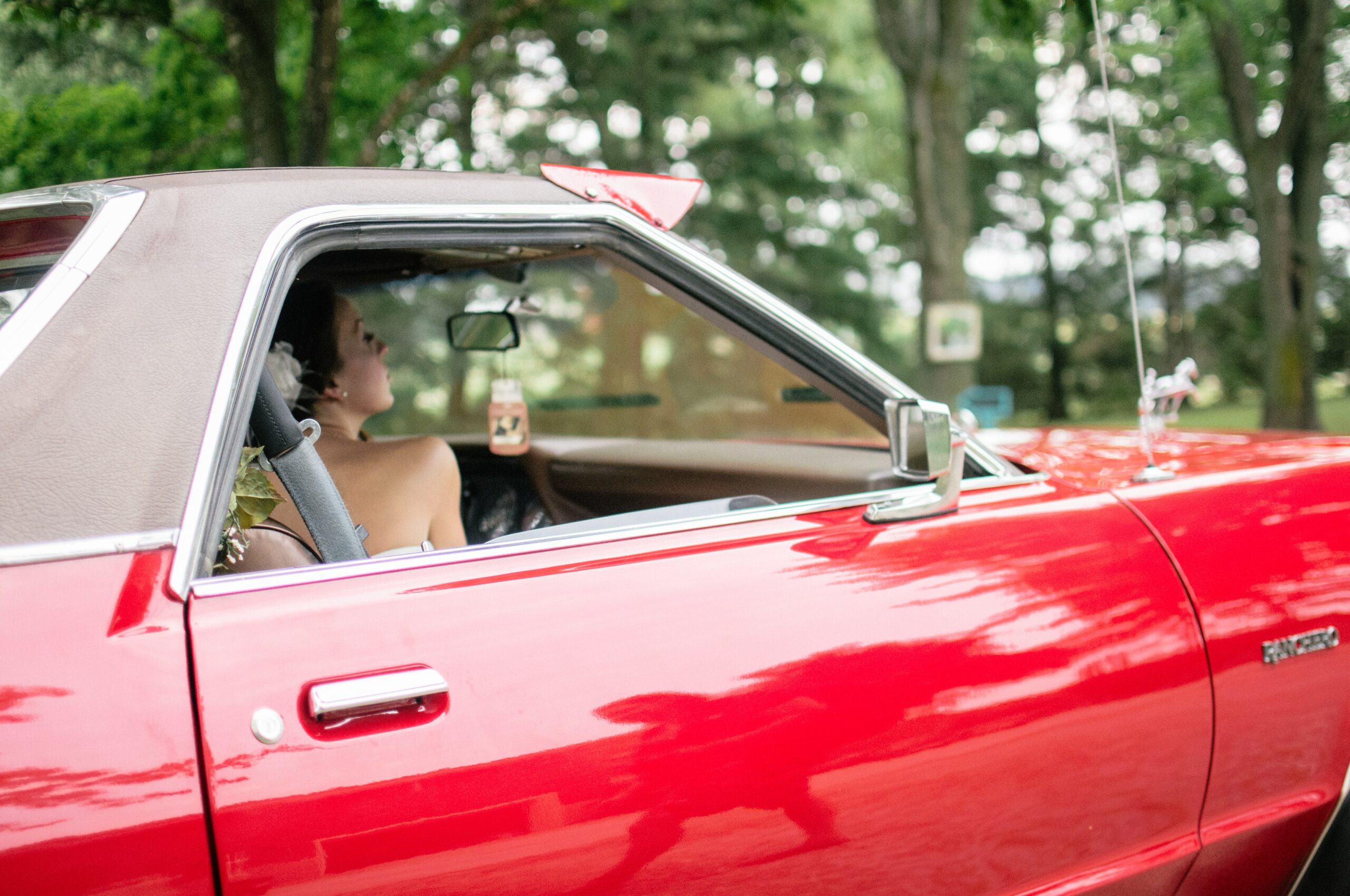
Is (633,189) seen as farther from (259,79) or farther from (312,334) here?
(259,79)

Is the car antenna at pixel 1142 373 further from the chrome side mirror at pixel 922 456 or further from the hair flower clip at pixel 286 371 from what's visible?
the hair flower clip at pixel 286 371

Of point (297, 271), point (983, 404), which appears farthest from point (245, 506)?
A: point (983, 404)

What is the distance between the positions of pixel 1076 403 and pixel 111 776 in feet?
100

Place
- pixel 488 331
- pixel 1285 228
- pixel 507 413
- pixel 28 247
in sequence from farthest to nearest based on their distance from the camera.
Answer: pixel 1285 228
pixel 488 331
pixel 507 413
pixel 28 247

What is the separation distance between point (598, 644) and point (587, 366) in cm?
1340

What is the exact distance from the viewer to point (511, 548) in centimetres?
148

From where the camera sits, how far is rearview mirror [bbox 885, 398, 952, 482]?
5.66 feet

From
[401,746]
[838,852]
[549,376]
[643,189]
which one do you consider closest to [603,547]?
[401,746]

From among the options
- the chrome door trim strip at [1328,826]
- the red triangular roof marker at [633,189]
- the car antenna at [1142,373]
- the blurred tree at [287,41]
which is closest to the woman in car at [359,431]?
the red triangular roof marker at [633,189]

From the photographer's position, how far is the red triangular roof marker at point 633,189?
1728 mm

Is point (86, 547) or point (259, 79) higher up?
point (259, 79)

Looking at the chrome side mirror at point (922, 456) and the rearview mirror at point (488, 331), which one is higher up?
the rearview mirror at point (488, 331)

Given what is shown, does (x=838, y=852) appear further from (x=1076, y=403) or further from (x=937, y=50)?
(x=1076, y=403)

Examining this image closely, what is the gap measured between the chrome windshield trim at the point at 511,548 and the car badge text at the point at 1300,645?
508 mm
